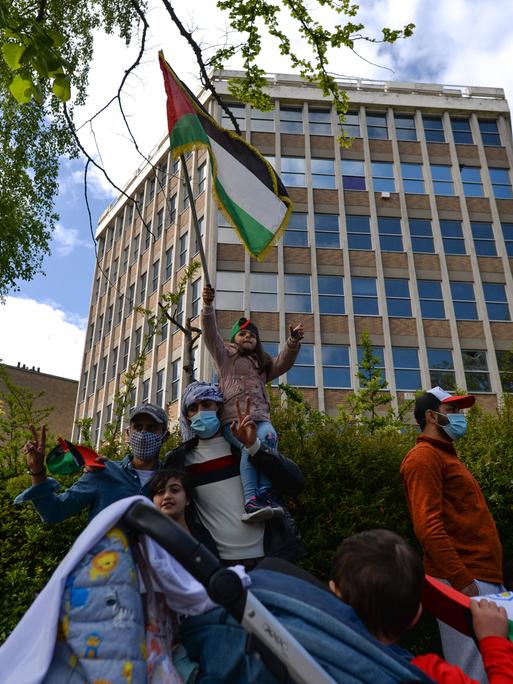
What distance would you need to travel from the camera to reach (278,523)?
3297 millimetres

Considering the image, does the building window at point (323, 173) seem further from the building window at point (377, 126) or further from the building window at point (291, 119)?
the building window at point (377, 126)

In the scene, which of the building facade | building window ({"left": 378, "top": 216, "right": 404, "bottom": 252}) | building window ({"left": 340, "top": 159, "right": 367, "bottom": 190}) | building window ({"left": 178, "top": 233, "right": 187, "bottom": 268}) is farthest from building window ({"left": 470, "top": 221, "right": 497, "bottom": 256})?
building window ({"left": 178, "top": 233, "right": 187, "bottom": 268})

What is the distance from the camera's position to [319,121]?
31047 millimetres

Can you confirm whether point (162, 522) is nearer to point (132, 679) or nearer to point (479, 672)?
point (132, 679)

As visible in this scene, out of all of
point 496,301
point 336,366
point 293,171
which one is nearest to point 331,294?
point 336,366

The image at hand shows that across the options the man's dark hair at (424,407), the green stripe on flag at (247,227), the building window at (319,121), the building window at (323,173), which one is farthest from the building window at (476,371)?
the man's dark hair at (424,407)

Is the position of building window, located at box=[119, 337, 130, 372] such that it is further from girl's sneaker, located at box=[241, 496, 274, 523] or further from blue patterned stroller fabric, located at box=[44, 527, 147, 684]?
blue patterned stroller fabric, located at box=[44, 527, 147, 684]

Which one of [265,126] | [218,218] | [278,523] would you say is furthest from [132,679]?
[265,126]

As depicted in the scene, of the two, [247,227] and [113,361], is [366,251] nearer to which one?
[113,361]

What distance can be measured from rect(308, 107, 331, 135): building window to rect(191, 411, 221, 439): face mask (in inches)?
1167

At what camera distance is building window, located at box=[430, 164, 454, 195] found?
29703 mm

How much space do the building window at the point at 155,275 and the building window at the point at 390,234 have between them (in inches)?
483

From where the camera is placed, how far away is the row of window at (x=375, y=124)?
1205 inches

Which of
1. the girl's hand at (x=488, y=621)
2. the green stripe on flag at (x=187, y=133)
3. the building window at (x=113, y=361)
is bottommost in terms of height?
the girl's hand at (x=488, y=621)
